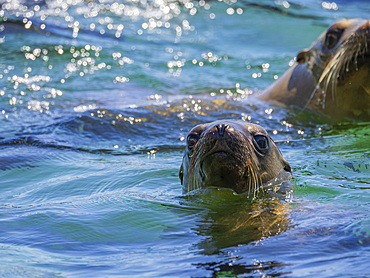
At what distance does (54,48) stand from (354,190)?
703 centimetres

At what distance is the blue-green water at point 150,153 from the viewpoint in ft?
10.5

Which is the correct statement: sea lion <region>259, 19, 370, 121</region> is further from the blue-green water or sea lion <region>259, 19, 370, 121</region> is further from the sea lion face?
the blue-green water

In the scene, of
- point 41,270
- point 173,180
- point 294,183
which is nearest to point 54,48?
point 173,180

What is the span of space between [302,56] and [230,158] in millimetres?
3320

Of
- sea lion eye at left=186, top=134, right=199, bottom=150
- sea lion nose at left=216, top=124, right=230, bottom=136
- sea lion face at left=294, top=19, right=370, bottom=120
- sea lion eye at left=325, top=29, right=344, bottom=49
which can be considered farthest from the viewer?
sea lion eye at left=325, top=29, right=344, bottom=49

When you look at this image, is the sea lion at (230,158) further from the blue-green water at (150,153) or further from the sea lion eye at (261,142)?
the blue-green water at (150,153)

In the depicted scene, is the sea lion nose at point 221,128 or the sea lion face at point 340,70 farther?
the sea lion face at point 340,70

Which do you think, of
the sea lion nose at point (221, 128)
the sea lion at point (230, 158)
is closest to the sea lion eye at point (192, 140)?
the sea lion at point (230, 158)

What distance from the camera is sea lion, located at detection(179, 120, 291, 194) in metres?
3.78

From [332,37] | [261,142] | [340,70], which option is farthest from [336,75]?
[261,142]

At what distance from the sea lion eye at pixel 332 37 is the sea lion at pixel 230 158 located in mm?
2328

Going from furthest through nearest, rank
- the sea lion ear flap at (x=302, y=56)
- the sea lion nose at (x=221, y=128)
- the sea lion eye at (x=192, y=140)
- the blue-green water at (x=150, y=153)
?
1. the sea lion ear flap at (x=302, y=56)
2. the sea lion eye at (x=192, y=140)
3. the sea lion nose at (x=221, y=128)
4. the blue-green water at (x=150, y=153)

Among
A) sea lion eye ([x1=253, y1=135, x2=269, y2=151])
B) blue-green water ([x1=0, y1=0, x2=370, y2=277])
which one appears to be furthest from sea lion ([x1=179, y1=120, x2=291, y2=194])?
blue-green water ([x1=0, y1=0, x2=370, y2=277])

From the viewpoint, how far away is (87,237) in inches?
141
